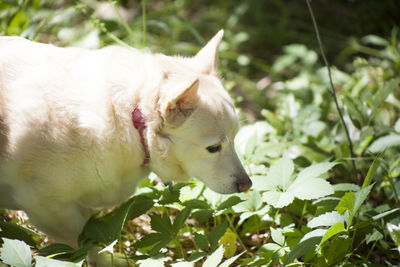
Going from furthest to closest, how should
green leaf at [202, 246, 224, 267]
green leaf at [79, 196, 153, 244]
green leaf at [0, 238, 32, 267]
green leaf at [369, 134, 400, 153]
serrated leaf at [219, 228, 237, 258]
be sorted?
green leaf at [369, 134, 400, 153] → serrated leaf at [219, 228, 237, 258] → green leaf at [79, 196, 153, 244] → green leaf at [202, 246, 224, 267] → green leaf at [0, 238, 32, 267]

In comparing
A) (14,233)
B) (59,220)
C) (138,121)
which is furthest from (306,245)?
(14,233)

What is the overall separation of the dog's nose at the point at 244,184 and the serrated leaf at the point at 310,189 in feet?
0.68

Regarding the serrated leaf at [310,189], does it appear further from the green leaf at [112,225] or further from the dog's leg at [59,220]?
the dog's leg at [59,220]

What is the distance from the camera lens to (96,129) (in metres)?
2.02

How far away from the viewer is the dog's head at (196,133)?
2.04 metres

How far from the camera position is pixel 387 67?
4.40m

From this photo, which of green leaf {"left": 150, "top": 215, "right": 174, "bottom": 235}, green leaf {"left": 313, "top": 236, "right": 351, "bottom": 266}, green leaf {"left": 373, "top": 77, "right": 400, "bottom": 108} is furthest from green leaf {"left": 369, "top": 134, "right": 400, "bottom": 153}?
green leaf {"left": 150, "top": 215, "right": 174, "bottom": 235}

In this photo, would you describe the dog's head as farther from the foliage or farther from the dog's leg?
the dog's leg

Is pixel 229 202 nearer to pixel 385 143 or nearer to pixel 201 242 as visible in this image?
pixel 201 242

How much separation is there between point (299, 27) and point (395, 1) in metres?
1.09

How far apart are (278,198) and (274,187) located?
101 mm

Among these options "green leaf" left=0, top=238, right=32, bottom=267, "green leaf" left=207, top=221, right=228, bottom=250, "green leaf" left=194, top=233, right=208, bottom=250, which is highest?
"green leaf" left=0, top=238, right=32, bottom=267

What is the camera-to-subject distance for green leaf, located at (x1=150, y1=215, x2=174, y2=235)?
213 centimetres

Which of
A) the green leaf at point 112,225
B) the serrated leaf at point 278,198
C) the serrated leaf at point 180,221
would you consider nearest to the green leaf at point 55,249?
the green leaf at point 112,225
